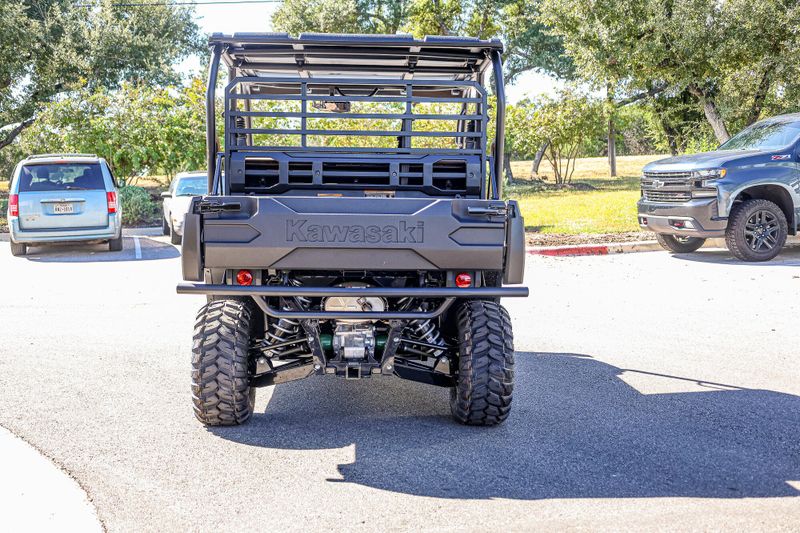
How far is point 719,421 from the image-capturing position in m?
5.44

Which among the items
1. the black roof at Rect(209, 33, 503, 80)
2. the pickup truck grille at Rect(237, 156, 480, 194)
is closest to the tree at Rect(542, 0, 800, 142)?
the black roof at Rect(209, 33, 503, 80)

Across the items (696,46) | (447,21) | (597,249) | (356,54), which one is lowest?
(597,249)

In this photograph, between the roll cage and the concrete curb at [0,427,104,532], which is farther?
the roll cage

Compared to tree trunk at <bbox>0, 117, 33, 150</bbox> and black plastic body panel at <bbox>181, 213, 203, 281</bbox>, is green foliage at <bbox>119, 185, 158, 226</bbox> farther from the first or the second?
black plastic body panel at <bbox>181, 213, 203, 281</bbox>

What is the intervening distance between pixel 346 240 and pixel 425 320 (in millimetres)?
817

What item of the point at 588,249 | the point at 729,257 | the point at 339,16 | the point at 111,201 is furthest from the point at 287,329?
the point at 339,16

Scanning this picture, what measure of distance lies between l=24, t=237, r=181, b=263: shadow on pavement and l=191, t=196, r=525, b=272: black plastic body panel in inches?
416

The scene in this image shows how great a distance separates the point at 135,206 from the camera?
2178 centimetres

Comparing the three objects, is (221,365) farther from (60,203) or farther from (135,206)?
(135,206)

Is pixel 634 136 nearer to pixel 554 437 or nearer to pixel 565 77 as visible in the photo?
pixel 565 77

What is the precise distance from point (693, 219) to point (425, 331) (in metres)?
8.51

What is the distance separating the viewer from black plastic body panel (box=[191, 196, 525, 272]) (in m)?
4.77

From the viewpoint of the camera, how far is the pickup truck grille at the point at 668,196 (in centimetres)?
Answer: 1300

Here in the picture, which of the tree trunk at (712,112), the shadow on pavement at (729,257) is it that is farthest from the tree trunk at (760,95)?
the shadow on pavement at (729,257)
